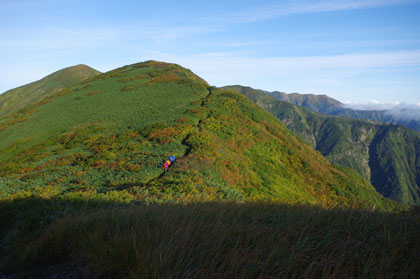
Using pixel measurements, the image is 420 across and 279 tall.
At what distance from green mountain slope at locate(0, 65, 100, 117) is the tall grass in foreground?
119899 mm

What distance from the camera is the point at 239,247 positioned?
3.46m

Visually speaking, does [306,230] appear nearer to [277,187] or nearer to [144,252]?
[144,252]

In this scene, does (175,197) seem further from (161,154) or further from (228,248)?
(161,154)

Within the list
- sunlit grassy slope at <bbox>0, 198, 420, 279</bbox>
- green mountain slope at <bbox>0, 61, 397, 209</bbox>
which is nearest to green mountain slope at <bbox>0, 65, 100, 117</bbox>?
green mountain slope at <bbox>0, 61, 397, 209</bbox>

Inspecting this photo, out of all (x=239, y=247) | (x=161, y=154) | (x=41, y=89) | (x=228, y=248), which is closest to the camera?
(x=228, y=248)

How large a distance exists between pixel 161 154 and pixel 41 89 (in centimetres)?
11763

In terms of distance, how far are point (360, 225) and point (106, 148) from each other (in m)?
24.7

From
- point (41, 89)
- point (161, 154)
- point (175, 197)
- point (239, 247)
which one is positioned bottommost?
point (175, 197)

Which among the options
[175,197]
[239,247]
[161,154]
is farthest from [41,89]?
[239,247]

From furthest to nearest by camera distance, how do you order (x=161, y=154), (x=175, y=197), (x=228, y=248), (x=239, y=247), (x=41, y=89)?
(x=41, y=89), (x=161, y=154), (x=175, y=197), (x=239, y=247), (x=228, y=248)

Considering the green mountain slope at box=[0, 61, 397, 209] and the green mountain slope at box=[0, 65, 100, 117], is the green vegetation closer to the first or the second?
the green mountain slope at box=[0, 61, 397, 209]

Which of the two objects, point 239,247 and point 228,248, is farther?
point 239,247

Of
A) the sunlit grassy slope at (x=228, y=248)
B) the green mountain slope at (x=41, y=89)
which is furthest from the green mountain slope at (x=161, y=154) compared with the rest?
the green mountain slope at (x=41, y=89)

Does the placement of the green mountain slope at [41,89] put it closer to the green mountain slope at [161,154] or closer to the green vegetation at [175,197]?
the green vegetation at [175,197]
